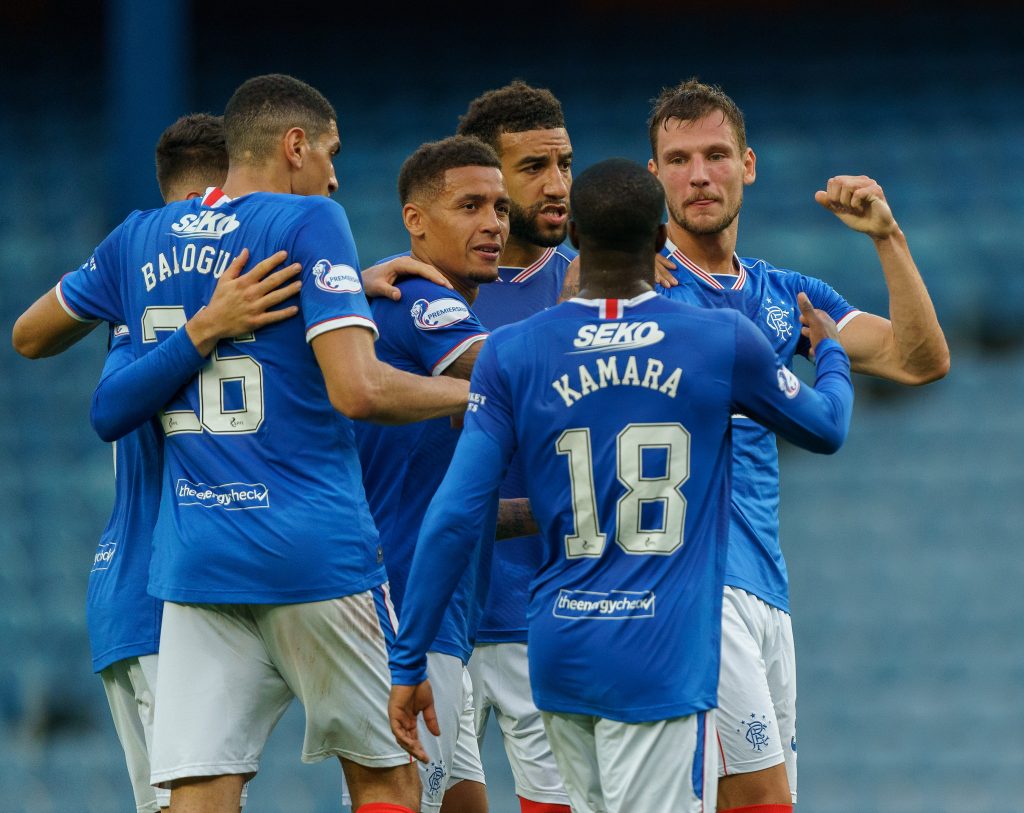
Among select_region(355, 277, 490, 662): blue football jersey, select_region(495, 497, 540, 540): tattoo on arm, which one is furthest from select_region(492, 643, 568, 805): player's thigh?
select_region(495, 497, 540, 540): tattoo on arm

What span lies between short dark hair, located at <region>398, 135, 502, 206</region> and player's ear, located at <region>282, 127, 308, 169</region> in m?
0.52

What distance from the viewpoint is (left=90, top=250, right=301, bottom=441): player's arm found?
4.12m

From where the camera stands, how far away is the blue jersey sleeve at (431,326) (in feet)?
14.9

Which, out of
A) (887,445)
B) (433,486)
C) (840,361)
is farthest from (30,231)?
(840,361)

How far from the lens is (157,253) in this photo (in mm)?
4332

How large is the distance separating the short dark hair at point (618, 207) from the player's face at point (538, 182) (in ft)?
5.41

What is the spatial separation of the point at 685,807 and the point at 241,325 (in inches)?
64.8

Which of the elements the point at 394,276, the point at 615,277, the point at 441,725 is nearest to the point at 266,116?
the point at 394,276

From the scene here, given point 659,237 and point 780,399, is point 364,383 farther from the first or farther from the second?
point 780,399

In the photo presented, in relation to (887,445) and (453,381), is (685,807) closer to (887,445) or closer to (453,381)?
(453,381)

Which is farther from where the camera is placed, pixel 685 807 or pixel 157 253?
pixel 157 253

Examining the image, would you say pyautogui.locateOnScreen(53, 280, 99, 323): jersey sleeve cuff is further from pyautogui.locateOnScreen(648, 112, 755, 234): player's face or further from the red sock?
the red sock

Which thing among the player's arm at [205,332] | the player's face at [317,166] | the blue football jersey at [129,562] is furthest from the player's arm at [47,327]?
the player's face at [317,166]

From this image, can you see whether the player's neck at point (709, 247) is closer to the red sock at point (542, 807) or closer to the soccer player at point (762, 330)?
the soccer player at point (762, 330)
